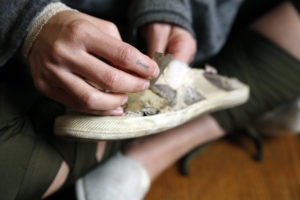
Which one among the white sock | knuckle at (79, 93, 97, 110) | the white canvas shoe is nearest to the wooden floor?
the white sock

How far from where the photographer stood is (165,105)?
0.39 meters

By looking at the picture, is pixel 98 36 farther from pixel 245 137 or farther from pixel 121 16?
pixel 245 137

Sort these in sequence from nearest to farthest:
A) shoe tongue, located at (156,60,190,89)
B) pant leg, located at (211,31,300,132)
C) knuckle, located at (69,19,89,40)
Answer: knuckle, located at (69,19,89,40) < shoe tongue, located at (156,60,190,89) < pant leg, located at (211,31,300,132)

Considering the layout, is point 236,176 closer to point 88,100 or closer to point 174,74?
point 174,74

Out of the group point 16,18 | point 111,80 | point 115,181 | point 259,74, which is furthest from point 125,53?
point 259,74

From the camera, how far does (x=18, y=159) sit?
0.35 meters

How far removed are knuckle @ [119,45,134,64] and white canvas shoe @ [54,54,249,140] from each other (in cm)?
6

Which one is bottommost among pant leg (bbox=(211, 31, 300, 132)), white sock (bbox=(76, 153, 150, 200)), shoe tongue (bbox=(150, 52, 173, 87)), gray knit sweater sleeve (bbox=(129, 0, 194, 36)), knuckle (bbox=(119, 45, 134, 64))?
white sock (bbox=(76, 153, 150, 200))

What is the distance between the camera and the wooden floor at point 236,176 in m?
0.60

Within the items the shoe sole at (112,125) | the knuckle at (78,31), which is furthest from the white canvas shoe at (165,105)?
the knuckle at (78,31)

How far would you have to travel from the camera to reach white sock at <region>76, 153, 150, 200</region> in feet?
1.56

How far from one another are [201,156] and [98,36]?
482mm

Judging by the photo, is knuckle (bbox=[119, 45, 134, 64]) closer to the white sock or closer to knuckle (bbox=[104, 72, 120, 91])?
knuckle (bbox=[104, 72, 120, 91])

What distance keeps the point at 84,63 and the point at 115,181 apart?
11.2 inches
